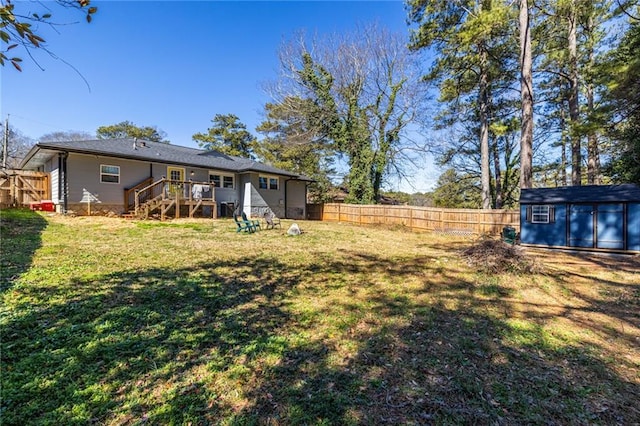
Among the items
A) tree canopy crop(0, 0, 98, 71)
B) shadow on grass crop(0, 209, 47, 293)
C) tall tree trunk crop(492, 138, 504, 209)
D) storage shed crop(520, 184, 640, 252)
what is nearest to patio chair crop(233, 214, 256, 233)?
shadow on grass crop(0, 209, 47, 293)

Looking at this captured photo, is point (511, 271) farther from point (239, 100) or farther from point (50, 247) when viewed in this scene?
point (239, 100)

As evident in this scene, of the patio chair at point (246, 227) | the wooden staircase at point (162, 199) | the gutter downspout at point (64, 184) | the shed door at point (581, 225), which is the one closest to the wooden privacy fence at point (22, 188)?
the gutter downspout at point (64, 184)

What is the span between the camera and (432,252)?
8492 millimetres

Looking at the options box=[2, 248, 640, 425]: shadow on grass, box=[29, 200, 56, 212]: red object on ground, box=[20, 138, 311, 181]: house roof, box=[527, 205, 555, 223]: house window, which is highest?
box=[20, 138, 311, 181]: house roof

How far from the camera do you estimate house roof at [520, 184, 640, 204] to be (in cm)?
875

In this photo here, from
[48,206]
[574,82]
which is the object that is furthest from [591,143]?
[48,206]

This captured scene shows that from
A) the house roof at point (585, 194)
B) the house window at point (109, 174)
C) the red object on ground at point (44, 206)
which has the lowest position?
the red object on ground at point (44, 206)

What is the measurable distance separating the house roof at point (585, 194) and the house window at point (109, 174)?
17736mm

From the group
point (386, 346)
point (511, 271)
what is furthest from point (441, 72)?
point (386, 346)

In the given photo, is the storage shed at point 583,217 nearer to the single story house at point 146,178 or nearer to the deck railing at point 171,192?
the single story house at point 146,178

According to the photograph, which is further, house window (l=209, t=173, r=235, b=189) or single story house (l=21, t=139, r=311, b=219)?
house window (l=209, t=173, r=235, b=189)

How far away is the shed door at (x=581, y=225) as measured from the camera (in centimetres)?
932

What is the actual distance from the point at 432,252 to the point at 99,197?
14.4 metres

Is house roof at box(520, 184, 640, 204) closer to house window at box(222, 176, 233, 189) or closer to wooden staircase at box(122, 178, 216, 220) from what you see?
wooden staircase at box(122, 178, 216, 220)
